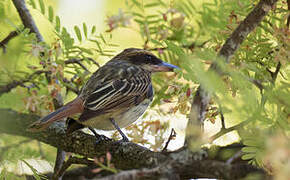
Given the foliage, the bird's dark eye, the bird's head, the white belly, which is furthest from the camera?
the bird's dark eye

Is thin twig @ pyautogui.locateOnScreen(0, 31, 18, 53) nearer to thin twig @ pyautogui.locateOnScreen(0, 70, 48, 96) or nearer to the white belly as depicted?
thin twig @ pyautogui.locateOnScreen(0, 70, 48, 96)

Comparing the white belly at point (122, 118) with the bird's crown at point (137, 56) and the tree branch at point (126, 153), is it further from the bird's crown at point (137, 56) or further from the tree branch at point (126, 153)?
the bird's crown at point (137, 56)

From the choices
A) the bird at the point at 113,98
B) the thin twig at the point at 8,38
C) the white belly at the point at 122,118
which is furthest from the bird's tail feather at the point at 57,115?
the thin twig at the point at 8,38

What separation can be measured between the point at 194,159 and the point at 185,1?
101 centimetres

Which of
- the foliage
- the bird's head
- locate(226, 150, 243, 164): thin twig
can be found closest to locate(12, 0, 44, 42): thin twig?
the foliage

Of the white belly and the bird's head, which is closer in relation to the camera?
the white belly

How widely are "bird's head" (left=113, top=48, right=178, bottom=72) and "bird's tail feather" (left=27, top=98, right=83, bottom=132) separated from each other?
A: 912 millimetres

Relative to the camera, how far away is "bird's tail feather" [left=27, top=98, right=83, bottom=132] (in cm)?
312

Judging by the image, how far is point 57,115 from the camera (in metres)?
3.21

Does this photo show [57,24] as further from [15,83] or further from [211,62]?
[211,62]

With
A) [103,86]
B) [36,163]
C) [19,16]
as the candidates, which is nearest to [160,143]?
[36,163]

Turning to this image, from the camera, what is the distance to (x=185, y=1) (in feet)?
7.36

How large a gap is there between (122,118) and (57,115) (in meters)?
0.74

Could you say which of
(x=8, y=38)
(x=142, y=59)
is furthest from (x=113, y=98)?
(x=8, y=38)
